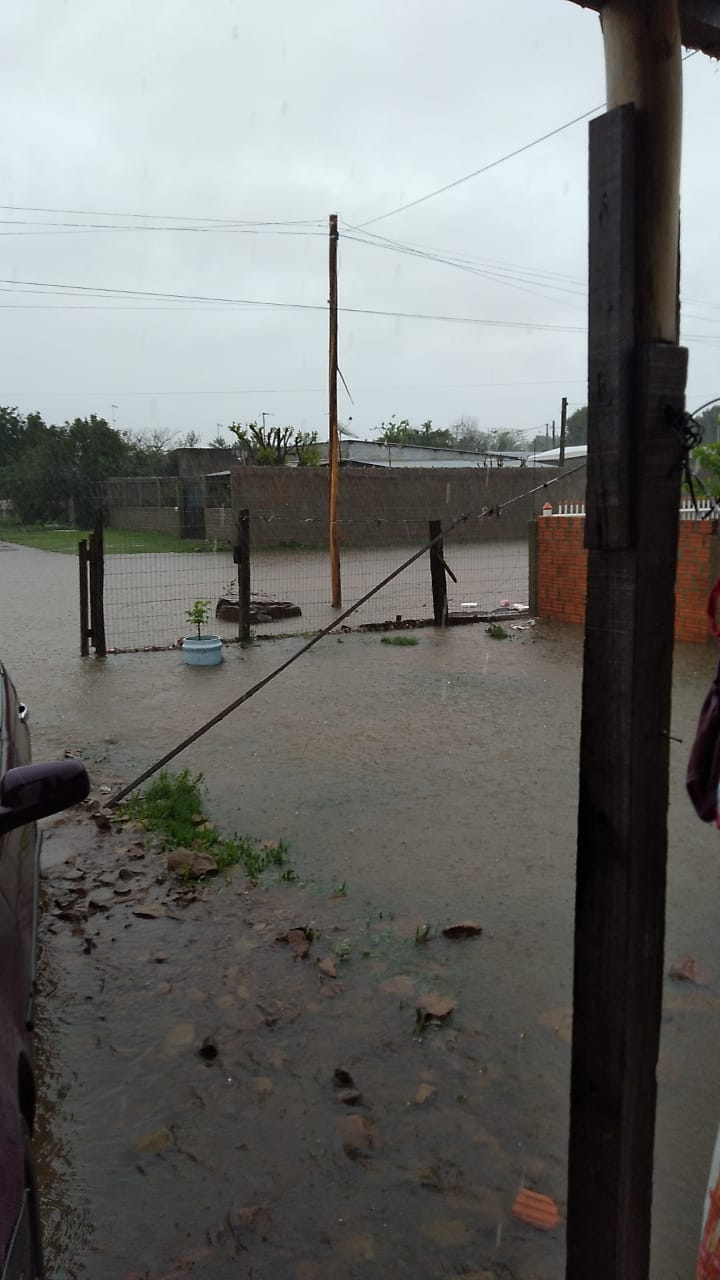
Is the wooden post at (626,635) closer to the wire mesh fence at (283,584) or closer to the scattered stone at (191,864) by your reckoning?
the scattered stone at (191,864)

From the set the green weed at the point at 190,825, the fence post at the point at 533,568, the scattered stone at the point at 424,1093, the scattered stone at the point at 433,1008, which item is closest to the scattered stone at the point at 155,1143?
the scattered stone at the point at 424,1093

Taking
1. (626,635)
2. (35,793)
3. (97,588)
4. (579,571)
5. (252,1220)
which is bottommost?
(252,1220)

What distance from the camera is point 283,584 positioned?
19.9 meters

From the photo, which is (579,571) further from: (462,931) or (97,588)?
(462,931)

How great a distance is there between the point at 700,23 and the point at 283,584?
17.7 metres

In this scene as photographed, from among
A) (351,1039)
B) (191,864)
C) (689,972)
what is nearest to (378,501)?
(191,864)

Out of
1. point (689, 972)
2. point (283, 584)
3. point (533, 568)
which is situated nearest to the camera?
point (689, 972)

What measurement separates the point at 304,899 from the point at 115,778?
2.52 m

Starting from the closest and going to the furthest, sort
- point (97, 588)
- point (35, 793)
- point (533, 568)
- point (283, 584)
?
point (35, 793)
point (97, 588)
point (533, 568)
point (283, 584)

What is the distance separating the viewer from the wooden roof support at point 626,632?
1.89 metres

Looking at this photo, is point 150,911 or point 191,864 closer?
point 150,911

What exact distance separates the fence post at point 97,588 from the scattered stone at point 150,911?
6848mm

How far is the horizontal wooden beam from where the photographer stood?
235 cm

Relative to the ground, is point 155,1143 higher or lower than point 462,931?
lower
